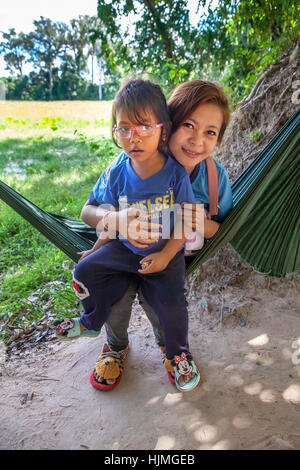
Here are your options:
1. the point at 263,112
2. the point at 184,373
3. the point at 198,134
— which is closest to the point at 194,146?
the point at 198,134

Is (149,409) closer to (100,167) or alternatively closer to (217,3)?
(217,3)

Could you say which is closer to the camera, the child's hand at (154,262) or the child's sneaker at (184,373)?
the child's hand at (154,262)

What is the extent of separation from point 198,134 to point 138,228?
1.50 ft

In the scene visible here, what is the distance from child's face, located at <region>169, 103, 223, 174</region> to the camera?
138 cm

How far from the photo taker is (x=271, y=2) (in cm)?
234

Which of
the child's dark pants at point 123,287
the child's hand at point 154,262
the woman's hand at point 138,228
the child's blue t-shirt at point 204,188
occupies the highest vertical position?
the child's blue t-shirt at point 204,188

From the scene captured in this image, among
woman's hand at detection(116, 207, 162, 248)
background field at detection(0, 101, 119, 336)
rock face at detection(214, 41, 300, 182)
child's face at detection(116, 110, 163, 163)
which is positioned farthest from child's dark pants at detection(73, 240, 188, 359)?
rock face at detection(214, 41, 300, 182)

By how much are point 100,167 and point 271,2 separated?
3.20m

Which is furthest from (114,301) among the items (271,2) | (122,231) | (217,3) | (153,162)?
(217,3)

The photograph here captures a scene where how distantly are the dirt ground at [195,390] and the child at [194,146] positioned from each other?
0.58ft

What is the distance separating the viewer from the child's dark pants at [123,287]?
139 cm

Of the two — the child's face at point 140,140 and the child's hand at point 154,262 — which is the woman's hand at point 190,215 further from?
the child's face at point 140,140

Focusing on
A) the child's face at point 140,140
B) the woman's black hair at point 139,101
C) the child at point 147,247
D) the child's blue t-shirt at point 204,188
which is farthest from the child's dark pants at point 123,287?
the woman's black hair at point 139,101
